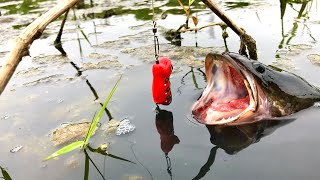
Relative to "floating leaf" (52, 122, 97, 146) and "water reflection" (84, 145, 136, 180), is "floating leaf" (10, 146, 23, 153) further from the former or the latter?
"water reflection" (84, 145, 136, 180)

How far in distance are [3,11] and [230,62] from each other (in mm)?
7686

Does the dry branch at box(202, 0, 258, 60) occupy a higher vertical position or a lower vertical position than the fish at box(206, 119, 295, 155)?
higher

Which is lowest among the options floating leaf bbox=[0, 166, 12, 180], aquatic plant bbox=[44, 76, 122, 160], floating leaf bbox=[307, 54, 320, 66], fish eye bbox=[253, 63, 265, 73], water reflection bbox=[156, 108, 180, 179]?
floating leaf bbox=[0, 166, 12, 180]

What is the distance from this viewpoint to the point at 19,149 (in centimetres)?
326

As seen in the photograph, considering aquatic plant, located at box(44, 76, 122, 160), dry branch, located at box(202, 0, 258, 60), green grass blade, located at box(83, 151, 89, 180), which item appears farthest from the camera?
dry branch, located at box(202, 0, 258, 60)

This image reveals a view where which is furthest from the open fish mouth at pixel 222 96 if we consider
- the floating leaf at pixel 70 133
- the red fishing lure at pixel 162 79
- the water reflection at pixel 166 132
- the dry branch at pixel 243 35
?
the floating leaf at pixel 70 133

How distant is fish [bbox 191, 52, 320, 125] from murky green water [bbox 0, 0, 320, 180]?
0.14 meters

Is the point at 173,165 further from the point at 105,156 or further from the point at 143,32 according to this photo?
the point at 143,32

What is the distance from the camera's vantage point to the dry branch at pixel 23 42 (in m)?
2.36

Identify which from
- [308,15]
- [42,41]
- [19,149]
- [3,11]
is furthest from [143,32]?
[3,11]

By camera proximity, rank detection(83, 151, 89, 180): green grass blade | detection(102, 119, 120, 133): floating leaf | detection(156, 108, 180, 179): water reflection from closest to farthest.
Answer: detection(83, 151, 89, 180): green grass blade → detection(156, 108, 180, 179): water reflection → detection(102, 119, 120, 133): floating leaf

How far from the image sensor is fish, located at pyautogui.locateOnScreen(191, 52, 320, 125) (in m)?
3.33

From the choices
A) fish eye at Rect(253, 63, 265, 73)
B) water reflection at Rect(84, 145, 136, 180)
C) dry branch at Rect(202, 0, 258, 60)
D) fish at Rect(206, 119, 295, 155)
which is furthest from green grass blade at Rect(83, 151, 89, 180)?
dry branch at Rect(202, 0, 258, 60)

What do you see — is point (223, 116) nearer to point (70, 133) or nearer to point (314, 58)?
point (70, 133)
